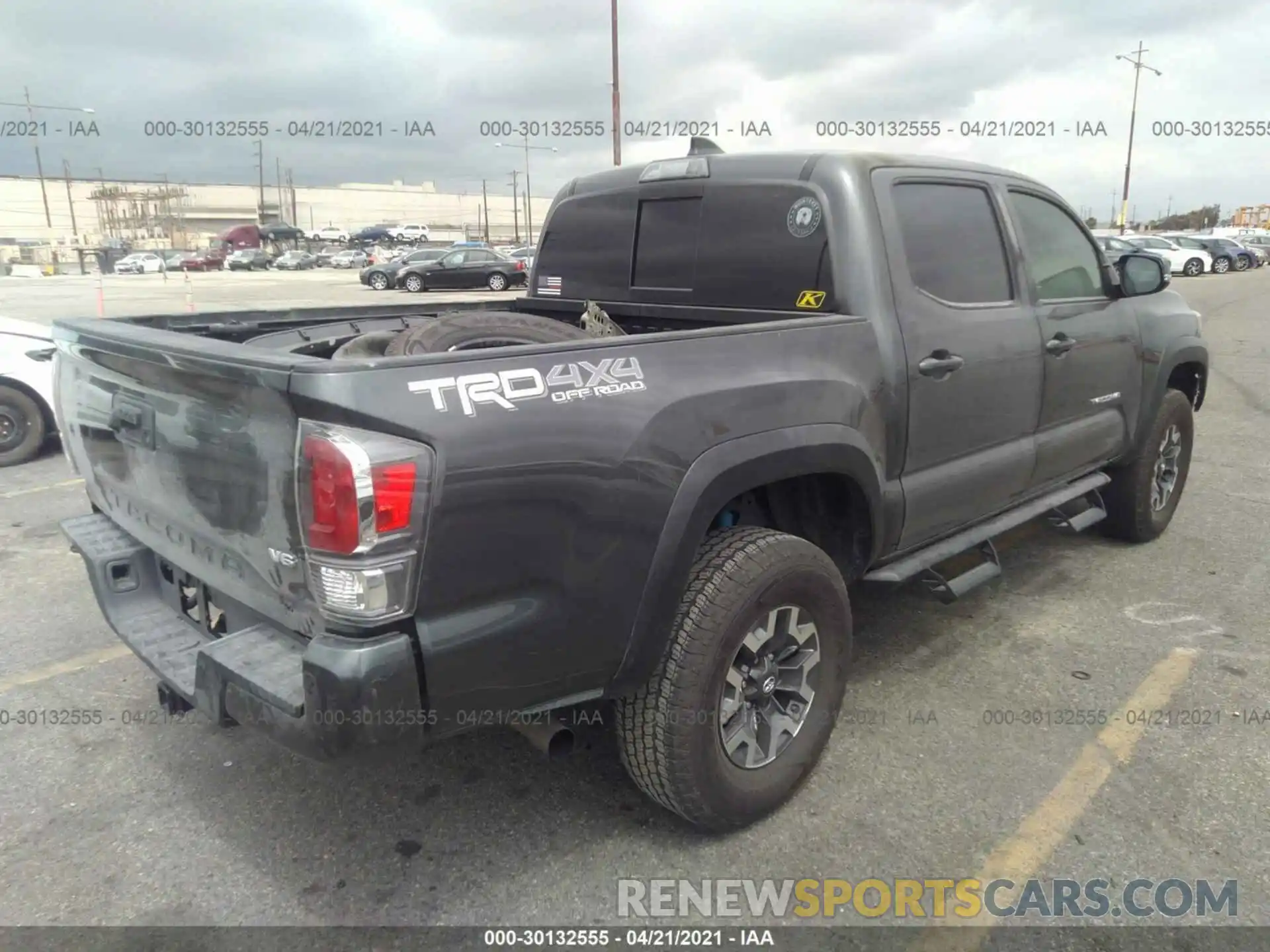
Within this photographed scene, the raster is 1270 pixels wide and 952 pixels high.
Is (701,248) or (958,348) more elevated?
(701,248)

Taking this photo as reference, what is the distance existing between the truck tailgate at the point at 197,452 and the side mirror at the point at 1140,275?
154 inches

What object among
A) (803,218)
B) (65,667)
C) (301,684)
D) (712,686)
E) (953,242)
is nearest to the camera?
(301,684)

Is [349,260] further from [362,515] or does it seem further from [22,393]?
[362,515]

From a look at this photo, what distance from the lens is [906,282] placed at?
3.13 metres

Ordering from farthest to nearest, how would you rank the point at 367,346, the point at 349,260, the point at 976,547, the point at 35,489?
the point at 349,260 < the point at 35,489 < the point at 976,547 < the point at 367,346

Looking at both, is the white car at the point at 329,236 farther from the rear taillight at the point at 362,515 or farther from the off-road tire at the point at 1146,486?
the rear taillight at the point at 362,515

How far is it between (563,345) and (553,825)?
1.47 m

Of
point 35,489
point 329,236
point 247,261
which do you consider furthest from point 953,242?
point 329,236

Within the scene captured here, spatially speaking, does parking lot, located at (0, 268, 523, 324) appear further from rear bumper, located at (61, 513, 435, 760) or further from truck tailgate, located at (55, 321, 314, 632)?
rear bumper, located at (61, 513, 435, 760)

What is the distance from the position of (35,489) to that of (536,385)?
586cm

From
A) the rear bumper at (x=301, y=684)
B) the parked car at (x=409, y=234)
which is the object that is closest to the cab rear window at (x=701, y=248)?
the rear bumper at (x=301, y=684)

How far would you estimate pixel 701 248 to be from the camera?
3492 mm

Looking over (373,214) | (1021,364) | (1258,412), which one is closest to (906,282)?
(1021,364)

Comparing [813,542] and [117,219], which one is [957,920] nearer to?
[813,542]
